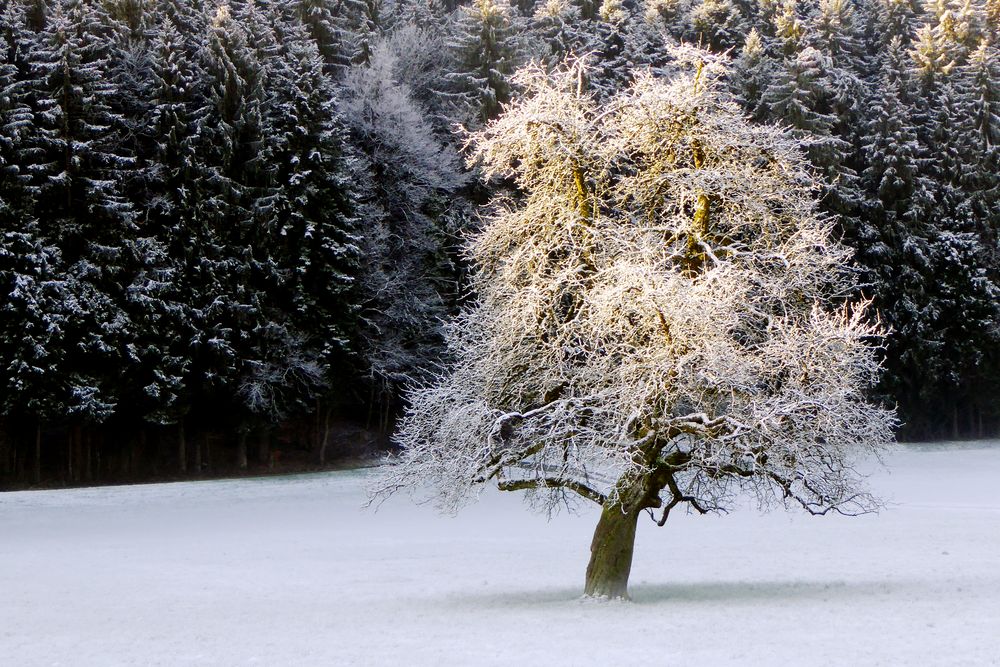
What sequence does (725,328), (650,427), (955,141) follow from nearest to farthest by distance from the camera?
(725,328), (650,427), (955,141)

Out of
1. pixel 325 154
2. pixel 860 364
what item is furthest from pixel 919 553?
pixel 325 154

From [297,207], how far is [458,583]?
1991 cm

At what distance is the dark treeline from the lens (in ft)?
104

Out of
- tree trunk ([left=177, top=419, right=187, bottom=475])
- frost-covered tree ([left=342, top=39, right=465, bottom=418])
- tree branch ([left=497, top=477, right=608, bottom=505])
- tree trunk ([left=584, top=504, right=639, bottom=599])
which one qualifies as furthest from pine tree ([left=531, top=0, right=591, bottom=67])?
tree trunk ([left=584, top=504, right=639, bottom=599])

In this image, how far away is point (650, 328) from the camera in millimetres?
12977

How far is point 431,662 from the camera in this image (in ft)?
34.5

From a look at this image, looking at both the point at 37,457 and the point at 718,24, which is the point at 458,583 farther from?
the point at 718,24

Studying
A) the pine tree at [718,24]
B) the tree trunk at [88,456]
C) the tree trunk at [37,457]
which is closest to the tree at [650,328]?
the tree trunk at [37,457]

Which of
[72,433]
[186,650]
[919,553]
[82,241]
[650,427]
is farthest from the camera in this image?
[72,433]

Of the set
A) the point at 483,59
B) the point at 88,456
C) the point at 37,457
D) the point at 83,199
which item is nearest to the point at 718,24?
the point at 483,59

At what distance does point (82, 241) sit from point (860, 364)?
978 inches

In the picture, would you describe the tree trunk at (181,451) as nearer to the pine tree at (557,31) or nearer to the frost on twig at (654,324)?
the frost on twig at (654,324)

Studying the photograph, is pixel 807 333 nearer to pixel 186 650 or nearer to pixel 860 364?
pixel 860 364

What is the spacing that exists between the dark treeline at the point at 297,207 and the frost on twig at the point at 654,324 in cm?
1132
